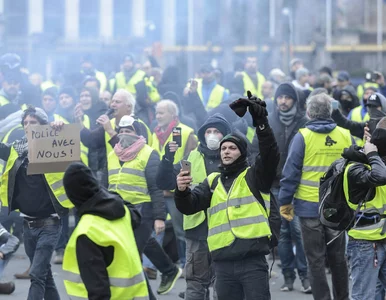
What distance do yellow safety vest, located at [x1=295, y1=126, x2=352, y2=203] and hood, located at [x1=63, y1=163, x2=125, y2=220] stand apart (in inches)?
138

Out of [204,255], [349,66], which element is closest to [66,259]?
[204,255]

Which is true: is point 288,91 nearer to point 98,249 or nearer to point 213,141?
point 213,141

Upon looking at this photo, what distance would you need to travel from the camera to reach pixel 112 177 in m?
9.29

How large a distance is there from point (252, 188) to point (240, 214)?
19 cm

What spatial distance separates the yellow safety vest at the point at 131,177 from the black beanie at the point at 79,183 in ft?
11.1

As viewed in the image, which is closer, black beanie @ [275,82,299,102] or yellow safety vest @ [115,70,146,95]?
black beanie @ [275,82,299,102]

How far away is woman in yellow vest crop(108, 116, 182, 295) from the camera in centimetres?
923

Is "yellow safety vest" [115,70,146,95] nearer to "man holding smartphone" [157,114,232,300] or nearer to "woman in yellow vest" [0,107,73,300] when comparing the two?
"woman in yellow vest" [0,107,73,300]

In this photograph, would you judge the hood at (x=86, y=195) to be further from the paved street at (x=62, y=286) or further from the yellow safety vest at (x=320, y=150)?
the paved street at (x=62, y=286)

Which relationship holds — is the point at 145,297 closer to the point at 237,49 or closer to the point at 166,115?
the point at 166,115

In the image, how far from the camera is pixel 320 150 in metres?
8.98

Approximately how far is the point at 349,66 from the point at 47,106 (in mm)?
40069

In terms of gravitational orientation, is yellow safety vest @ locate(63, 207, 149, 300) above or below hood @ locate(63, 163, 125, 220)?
below

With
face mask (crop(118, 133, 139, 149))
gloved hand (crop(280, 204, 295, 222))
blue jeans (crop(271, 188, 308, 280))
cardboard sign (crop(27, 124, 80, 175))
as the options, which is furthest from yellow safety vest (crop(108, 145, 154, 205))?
blue jeans (crop(271, 188, 308, 280))
